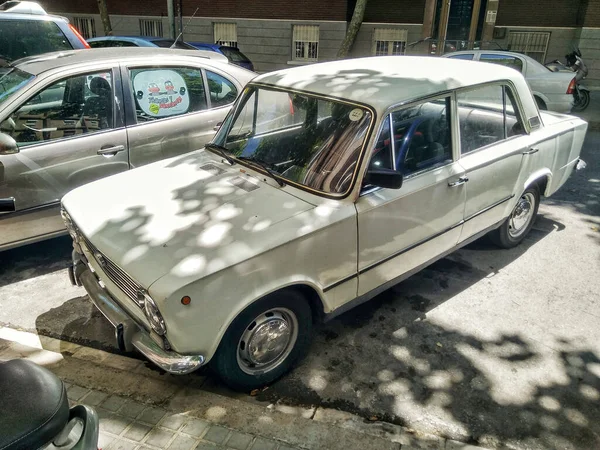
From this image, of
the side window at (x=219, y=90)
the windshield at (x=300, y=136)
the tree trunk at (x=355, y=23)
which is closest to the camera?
the windshield at (x=300, y=136)

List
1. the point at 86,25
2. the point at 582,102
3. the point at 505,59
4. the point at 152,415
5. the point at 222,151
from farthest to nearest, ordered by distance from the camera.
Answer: the point at 86,25 < the point at 582,102 < the point at 505,59 < the point at 222,151 < the point at 152,415

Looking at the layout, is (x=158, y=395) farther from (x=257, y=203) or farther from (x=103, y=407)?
(x=257, y=203)

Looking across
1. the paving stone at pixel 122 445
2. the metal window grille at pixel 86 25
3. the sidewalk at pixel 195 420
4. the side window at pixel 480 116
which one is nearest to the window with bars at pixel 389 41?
the metal window grille at pixel 86 25

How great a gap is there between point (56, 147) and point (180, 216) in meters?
2.07

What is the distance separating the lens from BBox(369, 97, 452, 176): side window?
11.5 feet

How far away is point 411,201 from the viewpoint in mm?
3613

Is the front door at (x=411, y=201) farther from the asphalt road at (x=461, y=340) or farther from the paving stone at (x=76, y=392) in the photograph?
the paving stone at (x=76, y=392)

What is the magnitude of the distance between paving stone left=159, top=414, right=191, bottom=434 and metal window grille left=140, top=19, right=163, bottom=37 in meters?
19.4

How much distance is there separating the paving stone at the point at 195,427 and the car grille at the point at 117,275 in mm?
760

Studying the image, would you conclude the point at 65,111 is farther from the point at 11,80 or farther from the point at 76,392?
the point at 76,392

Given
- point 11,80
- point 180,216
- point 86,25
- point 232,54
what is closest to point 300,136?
point 180,216

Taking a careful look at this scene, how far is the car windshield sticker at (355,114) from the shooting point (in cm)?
344

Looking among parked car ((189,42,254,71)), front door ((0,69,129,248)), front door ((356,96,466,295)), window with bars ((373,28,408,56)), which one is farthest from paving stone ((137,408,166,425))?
window with bars ((373,28,408,56))

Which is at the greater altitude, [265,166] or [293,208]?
[265,166]
